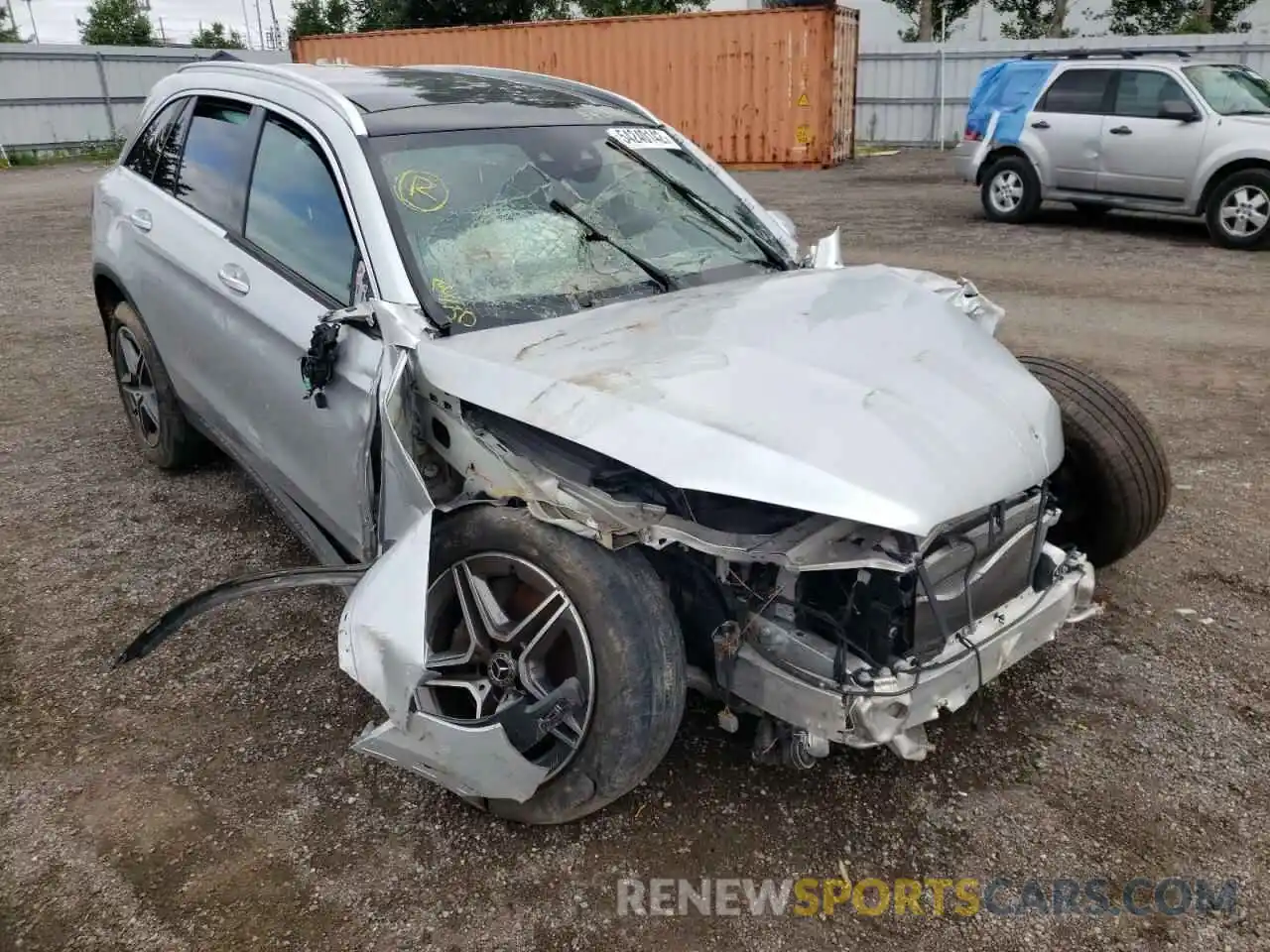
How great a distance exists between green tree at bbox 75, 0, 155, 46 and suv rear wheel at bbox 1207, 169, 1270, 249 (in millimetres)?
44295

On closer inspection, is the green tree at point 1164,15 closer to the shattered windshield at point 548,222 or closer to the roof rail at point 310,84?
the shattered windshield at point 548,222

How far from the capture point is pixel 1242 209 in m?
9.55

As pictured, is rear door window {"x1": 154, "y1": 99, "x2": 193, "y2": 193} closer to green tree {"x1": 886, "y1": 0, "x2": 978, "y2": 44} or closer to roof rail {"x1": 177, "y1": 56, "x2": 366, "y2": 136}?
roof rail {"x1": 177, "y1": 56, "x2": 366, "y2": 136}

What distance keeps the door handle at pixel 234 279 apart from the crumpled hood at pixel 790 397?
3.49 feet

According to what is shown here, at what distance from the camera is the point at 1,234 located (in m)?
12.4

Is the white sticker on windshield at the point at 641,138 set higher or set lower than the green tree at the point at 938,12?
lower

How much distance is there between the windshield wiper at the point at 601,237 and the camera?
3.22 meters

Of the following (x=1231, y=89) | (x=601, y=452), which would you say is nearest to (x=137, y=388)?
(x=601, y=452)

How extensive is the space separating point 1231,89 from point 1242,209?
135cm

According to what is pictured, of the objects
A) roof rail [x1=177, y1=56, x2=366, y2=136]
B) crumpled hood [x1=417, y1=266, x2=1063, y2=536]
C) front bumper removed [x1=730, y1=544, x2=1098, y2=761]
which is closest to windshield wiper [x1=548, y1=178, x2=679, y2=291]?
crumpled hood [x1=417, y1=266, x2=1063, y2=536]

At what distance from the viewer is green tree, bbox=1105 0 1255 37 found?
1066 inches

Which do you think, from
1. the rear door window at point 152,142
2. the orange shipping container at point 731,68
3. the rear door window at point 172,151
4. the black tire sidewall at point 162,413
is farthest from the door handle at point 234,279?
the orange shipping container at point 731,68

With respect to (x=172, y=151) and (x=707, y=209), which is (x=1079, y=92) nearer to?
(x=707, y=209)

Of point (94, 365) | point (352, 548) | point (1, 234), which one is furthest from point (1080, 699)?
point (1, 234)
